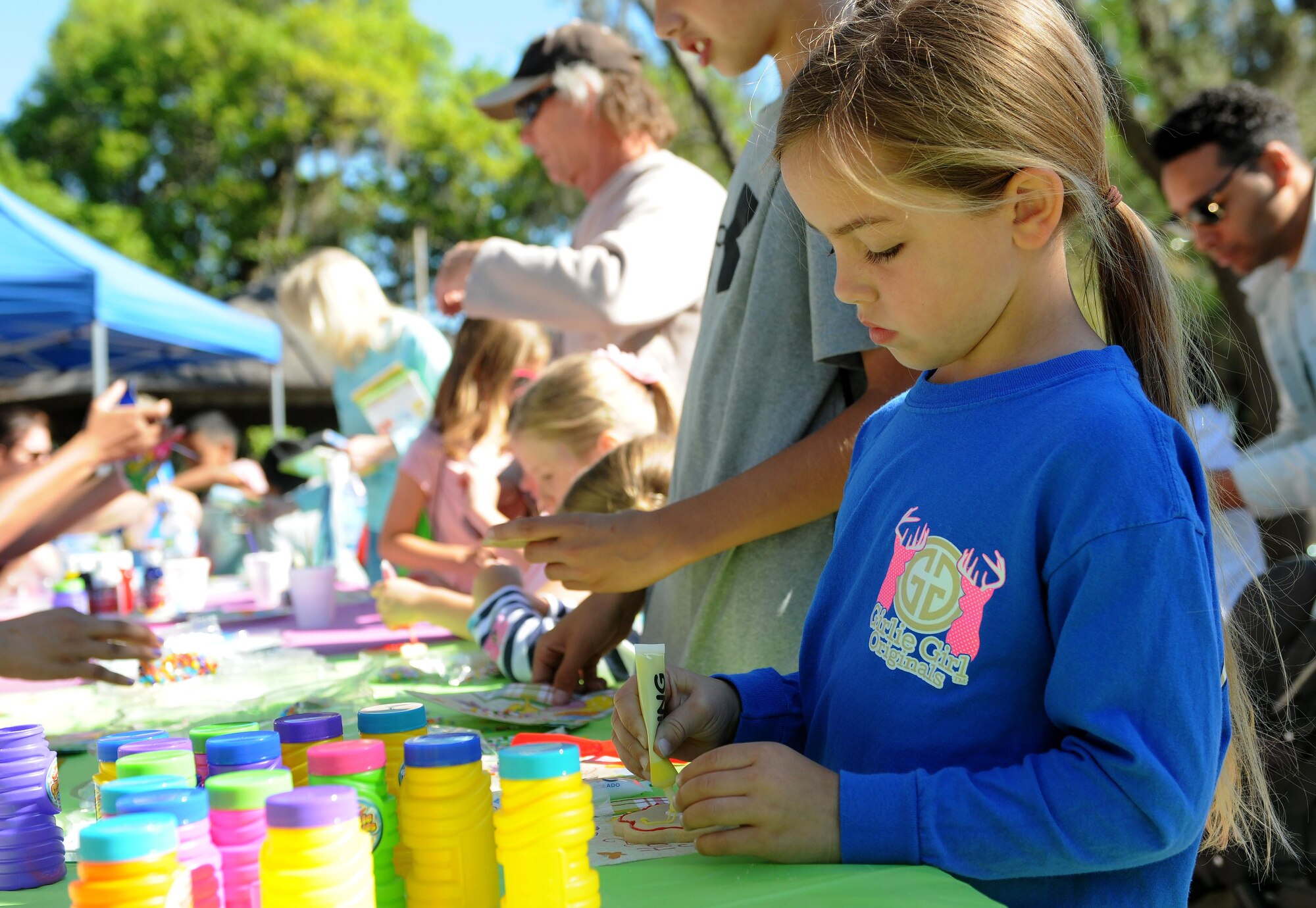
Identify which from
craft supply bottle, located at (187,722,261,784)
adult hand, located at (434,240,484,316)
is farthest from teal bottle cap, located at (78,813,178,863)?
adult hand, located at (434,240,484,316)

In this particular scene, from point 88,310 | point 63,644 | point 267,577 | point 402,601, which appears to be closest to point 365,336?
point 267,577

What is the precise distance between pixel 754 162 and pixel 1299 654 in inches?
70.7

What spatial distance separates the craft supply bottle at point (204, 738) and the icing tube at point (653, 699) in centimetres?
35

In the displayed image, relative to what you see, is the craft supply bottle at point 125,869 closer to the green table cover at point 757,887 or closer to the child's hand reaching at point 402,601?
the green table cover at point 757,887

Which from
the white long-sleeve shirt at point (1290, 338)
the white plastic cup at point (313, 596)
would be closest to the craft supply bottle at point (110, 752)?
the white plastic cup at point (313, 596)

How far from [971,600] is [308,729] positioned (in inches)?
23.1

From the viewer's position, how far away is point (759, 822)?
900mm

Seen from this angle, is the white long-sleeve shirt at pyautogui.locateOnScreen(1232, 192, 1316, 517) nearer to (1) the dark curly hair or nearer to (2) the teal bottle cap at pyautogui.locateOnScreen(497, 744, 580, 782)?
(1) the dark curly hair

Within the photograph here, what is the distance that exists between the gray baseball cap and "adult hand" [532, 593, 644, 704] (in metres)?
1.71

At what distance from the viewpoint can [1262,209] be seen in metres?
3.23

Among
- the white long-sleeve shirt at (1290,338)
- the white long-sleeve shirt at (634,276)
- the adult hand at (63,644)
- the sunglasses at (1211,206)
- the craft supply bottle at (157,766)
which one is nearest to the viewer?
the craft supply bottle at (157,766)

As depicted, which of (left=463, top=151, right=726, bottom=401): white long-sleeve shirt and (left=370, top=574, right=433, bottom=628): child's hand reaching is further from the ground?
(left=463, top=151, right=726, bottom=401): white long-sleeve shirt

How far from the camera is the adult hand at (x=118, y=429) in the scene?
3105 millimetres

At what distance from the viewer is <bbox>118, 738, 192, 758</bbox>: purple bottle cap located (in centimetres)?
102
